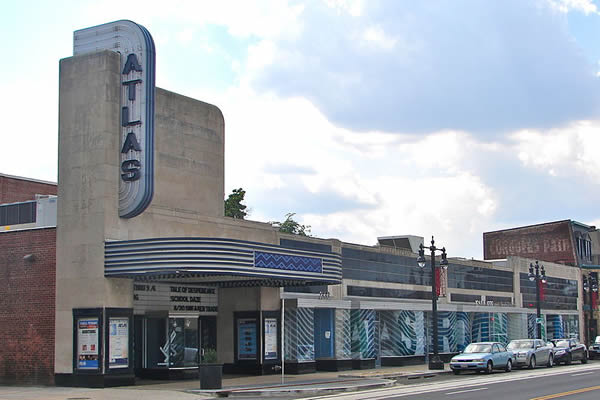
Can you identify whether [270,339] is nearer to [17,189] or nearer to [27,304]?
[27,304]

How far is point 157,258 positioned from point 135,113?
5.68 m

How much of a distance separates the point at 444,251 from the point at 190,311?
14.2 metres

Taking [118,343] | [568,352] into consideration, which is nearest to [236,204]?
[568,352]

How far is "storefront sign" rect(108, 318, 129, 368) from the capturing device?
3108cm

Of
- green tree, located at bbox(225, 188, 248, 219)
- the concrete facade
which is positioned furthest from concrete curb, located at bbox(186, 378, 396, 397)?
green tree, located at bbox(225, 188, 248, 219)

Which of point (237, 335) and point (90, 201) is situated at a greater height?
point (90, 201)

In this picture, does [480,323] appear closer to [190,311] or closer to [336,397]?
[190,311]

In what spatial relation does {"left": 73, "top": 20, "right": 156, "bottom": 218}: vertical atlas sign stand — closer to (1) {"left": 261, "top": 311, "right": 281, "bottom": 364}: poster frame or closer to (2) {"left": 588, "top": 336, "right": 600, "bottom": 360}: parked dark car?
(1) {"left": 261, "top": 311, "right": 281, "bottom": 364}: poster frame

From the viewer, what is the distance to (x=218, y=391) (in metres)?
29.0

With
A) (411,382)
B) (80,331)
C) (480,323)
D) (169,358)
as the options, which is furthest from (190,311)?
(480,323)

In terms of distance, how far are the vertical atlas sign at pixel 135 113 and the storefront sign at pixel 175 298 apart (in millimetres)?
3858

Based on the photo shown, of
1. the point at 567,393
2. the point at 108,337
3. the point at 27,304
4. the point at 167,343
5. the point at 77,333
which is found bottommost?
the point at 567,393

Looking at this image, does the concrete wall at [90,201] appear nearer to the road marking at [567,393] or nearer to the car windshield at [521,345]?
the road marking at [567,393]

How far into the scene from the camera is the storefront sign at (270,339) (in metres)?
38.4
